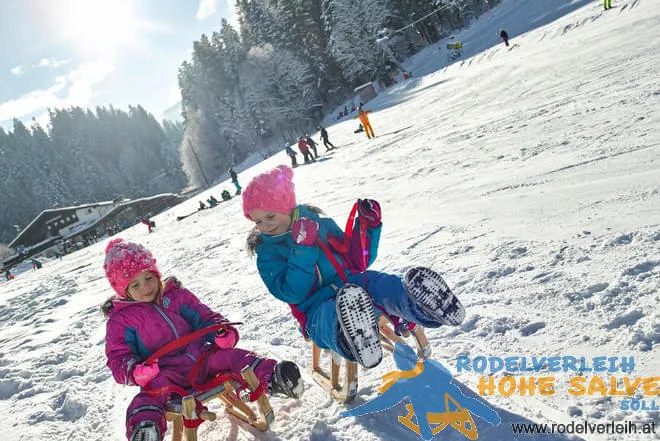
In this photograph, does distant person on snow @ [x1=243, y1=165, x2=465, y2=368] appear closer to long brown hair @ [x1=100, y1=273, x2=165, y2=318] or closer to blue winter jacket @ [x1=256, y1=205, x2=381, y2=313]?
blue winter jacket @ [x1=256, y1=205, x2=381, y2=313]

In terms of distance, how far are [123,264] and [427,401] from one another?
2.03m

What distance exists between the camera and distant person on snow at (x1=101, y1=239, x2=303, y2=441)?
2.35 m

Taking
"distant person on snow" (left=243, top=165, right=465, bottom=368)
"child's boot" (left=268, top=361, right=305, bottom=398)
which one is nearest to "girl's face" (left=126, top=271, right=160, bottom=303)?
"distant person on snow" (left=243, top=165, right=465, bottom=368)

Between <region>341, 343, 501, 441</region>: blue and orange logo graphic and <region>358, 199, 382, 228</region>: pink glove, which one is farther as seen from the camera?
<region>358, 199, 382, 228</region>: pink glove

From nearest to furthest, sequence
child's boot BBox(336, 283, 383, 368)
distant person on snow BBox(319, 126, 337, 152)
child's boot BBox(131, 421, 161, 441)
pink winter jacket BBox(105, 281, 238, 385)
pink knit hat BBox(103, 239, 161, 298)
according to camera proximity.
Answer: child's boot BBox(336, 283, 383, 368) → child's boot BBox(131, 421, 161, 441) → pink winter jacket BBox(105, 281, 238, 385) → pink knit hat BBox(103, 239, 161, 298) → distant person on snow BBox(319, 126, 337, 152)

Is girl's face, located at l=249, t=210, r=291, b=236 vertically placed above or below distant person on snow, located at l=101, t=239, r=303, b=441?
above

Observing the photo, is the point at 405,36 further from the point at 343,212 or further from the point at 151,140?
the point at 151,140

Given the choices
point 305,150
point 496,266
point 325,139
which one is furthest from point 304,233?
point 325,139

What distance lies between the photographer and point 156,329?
2730 millimetres

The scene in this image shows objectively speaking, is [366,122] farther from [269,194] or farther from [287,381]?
[287,381]

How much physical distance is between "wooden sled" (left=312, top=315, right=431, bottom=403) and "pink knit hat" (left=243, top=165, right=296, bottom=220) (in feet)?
3.04

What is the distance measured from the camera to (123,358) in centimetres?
255

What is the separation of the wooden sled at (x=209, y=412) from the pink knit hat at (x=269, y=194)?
0.95 m

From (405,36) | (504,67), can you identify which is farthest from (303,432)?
(405,36)
